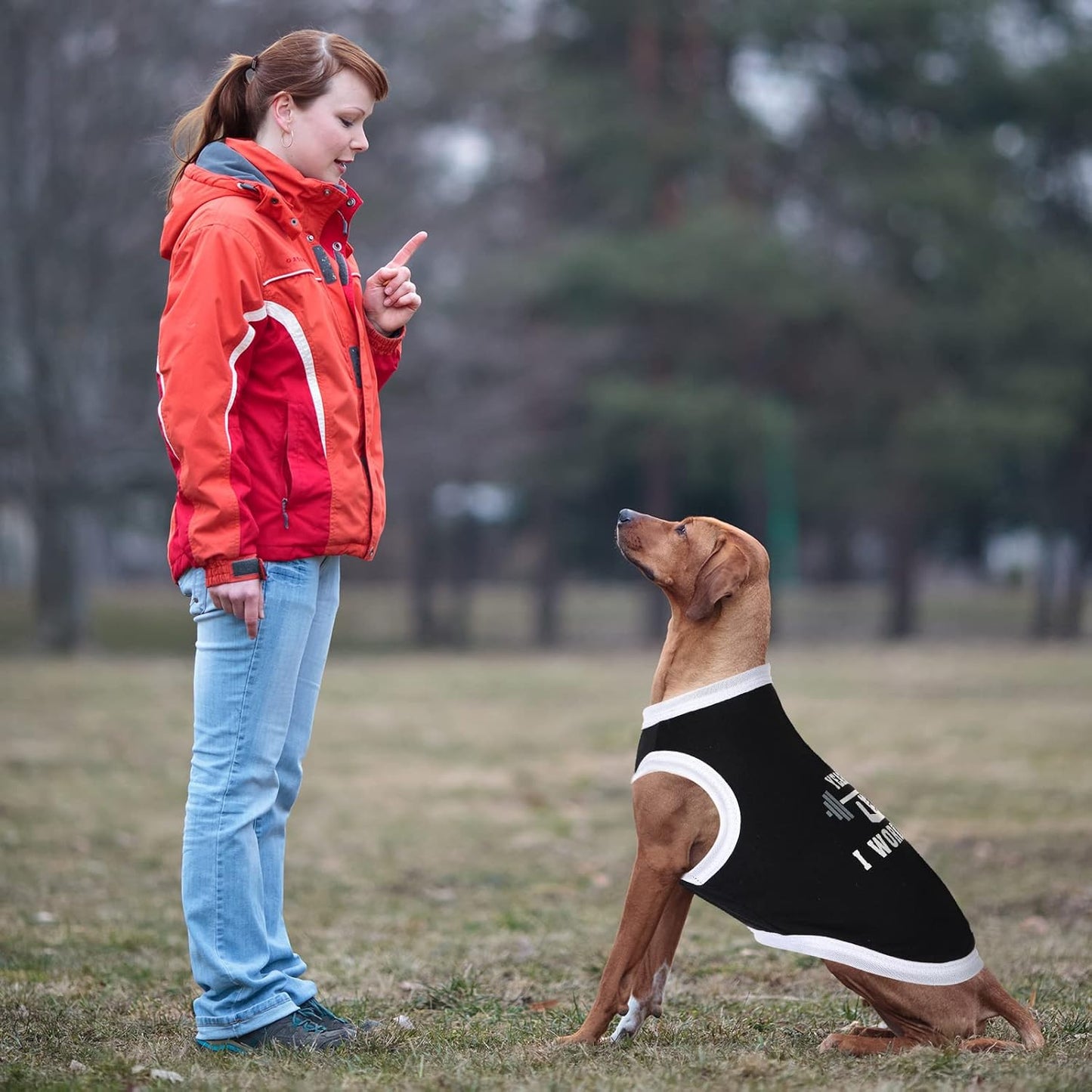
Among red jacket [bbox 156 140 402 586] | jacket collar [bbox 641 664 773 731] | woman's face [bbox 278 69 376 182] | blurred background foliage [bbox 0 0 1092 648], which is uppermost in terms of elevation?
blurred background foliage [bbox 0 0 1092 648]

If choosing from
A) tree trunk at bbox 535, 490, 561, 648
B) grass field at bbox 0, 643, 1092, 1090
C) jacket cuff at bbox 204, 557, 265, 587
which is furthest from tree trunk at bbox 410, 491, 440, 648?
jacket cuff at bbox 204, 557, 265, 587

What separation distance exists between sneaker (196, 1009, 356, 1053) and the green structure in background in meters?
19.3

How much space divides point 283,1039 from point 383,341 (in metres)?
1.70

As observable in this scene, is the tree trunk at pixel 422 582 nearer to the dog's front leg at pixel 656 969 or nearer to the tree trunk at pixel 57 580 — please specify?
the tree trunk at pixel 57 580

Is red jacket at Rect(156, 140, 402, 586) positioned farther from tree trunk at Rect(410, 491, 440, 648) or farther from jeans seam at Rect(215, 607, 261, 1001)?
tree trunk at Rect(410, 491, 440, 648)

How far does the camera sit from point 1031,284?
871 inches

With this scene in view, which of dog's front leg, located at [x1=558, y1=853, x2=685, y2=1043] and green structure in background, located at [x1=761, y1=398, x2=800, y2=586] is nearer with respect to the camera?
dog's front leg, located at [x1=558, y1=853, x2=685, y2=1043]

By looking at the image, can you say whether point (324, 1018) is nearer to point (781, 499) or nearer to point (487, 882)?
point (487, 882)

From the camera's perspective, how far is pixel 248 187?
3135 millimetres

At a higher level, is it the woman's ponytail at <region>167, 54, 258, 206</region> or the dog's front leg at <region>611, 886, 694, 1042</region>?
the woman's ponytail at <region>167, 54, 258, 206</region>

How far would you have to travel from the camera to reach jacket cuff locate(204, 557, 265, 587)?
3.03 meters

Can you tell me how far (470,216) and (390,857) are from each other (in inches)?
645

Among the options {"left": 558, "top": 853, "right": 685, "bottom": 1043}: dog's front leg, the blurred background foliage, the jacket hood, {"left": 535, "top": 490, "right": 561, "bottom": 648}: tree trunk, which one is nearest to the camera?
the jacket hood

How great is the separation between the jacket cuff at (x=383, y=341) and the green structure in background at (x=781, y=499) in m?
18.8
